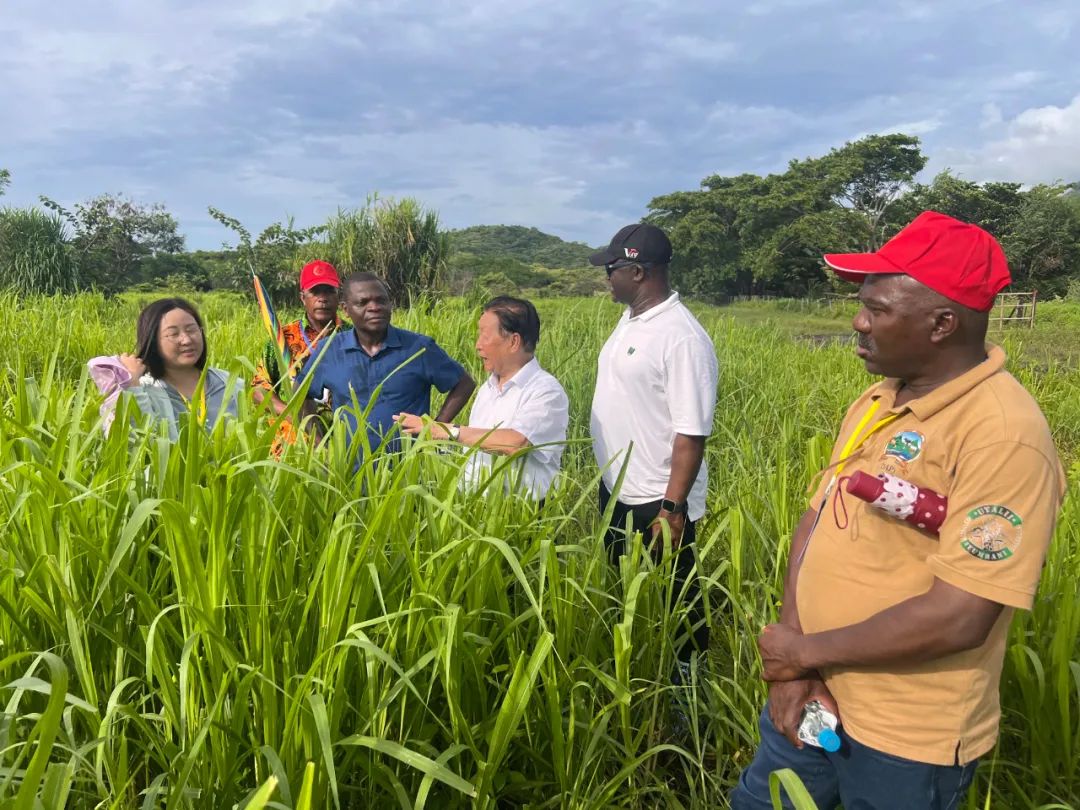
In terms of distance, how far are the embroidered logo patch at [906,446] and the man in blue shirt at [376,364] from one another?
191cm

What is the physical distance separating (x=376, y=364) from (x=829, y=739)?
2190 mm

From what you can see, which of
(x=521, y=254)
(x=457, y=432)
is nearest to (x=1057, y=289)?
(x=457, y=432)

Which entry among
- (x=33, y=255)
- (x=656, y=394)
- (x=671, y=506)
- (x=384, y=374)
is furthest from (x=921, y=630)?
(x=33, y=255)

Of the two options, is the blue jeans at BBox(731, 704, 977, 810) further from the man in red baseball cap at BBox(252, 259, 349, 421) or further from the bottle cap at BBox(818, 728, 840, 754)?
the man in red baseball cap at BBox(252, 259, 349, 421)

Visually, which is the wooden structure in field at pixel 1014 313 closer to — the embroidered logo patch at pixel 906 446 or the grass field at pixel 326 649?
the grass field at pixel 326 649

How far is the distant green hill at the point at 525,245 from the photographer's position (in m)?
84.9

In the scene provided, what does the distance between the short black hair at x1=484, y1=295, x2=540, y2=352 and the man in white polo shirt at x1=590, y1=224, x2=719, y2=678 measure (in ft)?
0.85

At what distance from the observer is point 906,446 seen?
107 centimetres

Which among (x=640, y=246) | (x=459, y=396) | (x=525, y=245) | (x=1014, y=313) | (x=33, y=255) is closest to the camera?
(x=640, y=246)

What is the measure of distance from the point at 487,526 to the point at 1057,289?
41778 mm

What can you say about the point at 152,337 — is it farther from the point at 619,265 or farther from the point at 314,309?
the point at 619,265

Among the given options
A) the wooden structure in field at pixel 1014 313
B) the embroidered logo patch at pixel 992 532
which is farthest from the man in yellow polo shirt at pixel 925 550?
the wooden structure in field at pixel 1014 313

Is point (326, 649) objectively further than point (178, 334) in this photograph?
No

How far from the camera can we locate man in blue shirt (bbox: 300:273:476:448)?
2.86 meters
